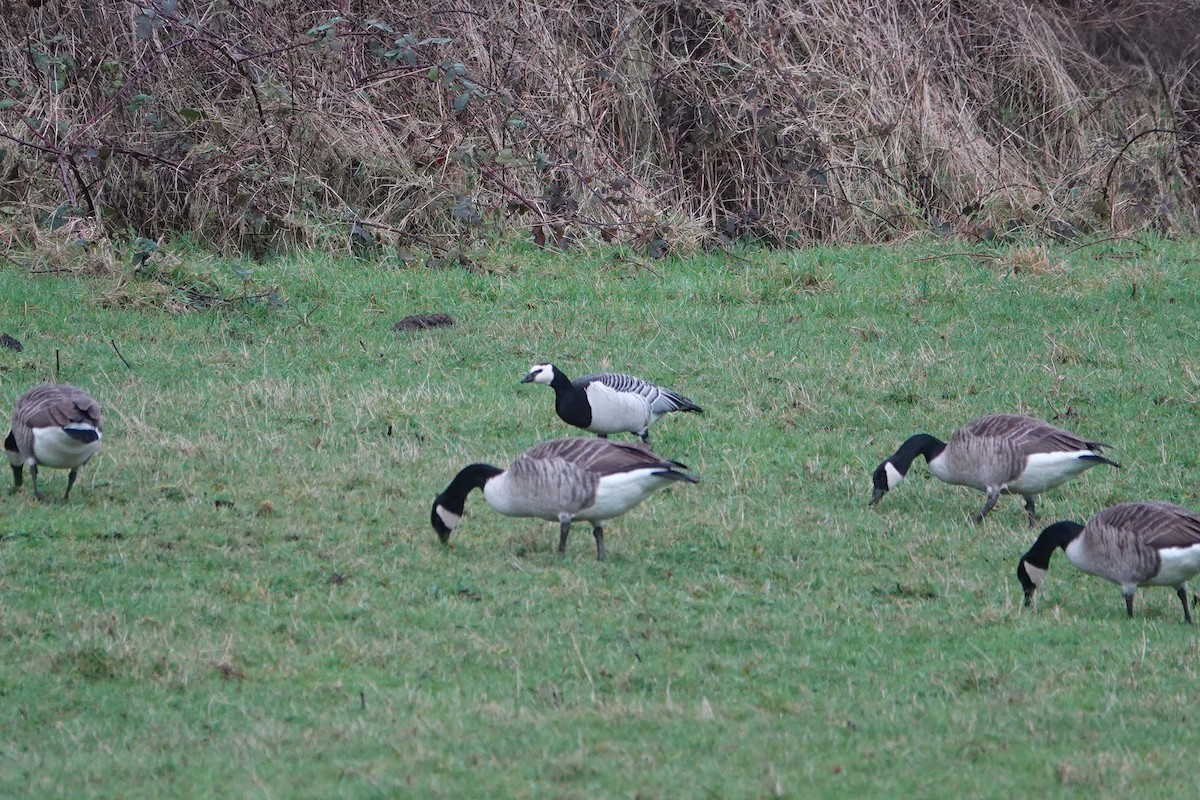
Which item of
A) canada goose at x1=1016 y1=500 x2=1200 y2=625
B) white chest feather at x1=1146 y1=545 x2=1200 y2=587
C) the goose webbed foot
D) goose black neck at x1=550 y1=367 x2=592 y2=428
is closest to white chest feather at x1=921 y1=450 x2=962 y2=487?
canada goose at x1=1016 y1=500 x2=1200 y2=625

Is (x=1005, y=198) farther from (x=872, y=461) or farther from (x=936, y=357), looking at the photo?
(x=872, y=461)

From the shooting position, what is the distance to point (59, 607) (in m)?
6.79

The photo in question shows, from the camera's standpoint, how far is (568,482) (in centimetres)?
756

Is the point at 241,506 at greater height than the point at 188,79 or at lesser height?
lesser

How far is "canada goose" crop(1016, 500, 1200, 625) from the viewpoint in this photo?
6.96 m

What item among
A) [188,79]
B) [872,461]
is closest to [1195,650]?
[872,461]

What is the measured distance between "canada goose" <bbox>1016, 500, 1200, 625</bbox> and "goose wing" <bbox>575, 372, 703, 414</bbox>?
11.6ft

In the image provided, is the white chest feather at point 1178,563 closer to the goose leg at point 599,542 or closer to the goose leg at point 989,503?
the goose leg at point 989,503

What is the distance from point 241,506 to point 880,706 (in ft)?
14.6

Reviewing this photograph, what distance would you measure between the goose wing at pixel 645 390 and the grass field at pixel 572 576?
297 millimetres

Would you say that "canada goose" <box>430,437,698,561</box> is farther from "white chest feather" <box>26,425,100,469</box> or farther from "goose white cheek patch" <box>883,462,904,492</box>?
"white chest feather" <box>26,425,100,469</box>

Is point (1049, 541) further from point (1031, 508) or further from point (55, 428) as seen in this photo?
point (55, 428)

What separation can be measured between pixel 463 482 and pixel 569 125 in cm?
1163

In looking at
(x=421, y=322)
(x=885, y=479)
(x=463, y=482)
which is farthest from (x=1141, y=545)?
(x=421, y=322)
